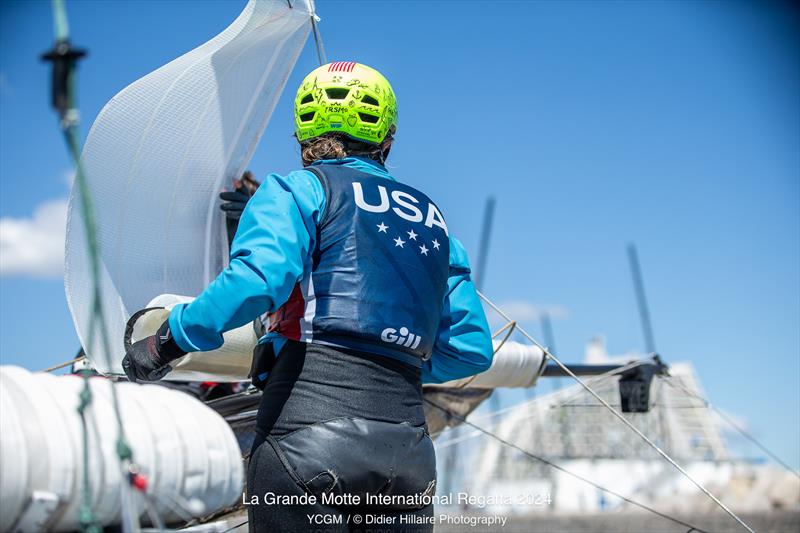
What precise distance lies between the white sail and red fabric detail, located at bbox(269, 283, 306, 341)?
1468mm

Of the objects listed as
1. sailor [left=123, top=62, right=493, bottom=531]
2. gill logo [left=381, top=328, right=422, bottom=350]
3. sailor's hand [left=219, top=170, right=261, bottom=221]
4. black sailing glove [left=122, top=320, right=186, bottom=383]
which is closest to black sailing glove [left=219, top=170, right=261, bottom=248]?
sailor's hand [left=219, top=170, right=261, bottom=221]

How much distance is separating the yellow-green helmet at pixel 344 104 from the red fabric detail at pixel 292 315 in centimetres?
55

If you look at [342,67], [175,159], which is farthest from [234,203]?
[342,67]

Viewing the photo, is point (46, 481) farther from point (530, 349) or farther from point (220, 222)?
point (530, 349)

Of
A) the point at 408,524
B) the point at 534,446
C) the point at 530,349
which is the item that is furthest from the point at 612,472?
the point at 408,524

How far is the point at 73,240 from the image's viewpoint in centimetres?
366

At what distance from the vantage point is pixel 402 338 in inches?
92.0

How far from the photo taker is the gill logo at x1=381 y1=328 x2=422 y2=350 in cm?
229

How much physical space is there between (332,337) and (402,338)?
18 cm

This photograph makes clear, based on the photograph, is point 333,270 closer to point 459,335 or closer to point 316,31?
point 459,335

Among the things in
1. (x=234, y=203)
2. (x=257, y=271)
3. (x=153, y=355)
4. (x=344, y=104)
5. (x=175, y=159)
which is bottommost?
(x=153, y=355)

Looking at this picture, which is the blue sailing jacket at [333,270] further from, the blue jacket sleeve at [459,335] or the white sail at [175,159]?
the white sail at [175,159]

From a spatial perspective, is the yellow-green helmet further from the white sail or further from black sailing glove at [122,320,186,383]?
the white sail

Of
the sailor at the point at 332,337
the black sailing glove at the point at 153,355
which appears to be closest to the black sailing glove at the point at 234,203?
the sailor at the point at 332,337
